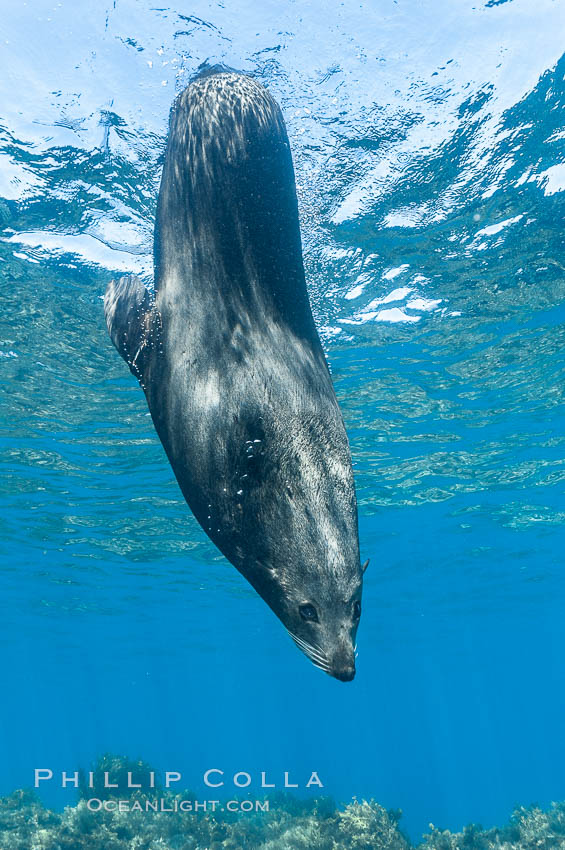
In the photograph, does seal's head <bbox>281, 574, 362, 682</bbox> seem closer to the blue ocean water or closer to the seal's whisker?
the seal's whisker

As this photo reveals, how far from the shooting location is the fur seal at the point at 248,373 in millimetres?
2041

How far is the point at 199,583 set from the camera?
1271 inches

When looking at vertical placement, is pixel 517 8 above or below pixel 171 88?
above

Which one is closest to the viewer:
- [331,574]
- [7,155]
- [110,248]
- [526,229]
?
[331,574]

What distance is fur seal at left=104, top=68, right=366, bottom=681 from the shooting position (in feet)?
6.70

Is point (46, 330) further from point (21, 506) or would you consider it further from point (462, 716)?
point (462, 716)

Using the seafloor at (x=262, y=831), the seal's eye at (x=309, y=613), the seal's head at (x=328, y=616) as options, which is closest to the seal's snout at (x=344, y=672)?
the seal's head at (x=328, y=616)

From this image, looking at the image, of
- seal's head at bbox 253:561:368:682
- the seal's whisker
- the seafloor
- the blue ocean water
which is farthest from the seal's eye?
the seafloor

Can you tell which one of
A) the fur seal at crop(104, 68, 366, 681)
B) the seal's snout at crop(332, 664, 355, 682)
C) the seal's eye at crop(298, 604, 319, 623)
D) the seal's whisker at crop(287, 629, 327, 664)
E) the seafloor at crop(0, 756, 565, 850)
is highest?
the fur seal at crop(104, 68, 366, 681)

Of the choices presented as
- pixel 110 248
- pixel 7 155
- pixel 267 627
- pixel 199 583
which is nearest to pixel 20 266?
pixel 110 248

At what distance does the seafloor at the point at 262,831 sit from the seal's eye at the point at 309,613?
14847 mm

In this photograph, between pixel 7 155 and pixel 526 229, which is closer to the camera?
pixel 7 155

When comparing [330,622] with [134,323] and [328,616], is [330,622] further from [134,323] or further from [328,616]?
[134,323]

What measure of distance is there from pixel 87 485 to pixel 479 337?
1293 cm
